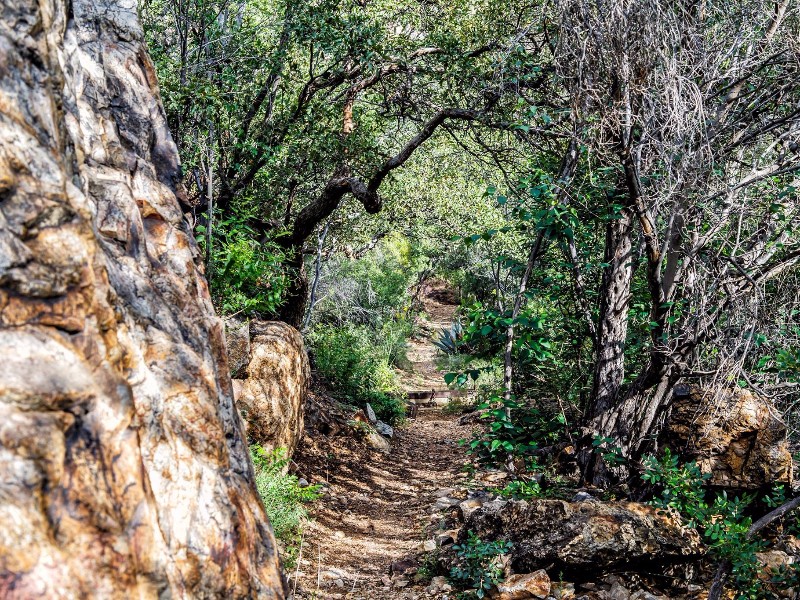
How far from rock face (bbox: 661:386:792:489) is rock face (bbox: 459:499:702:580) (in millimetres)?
904

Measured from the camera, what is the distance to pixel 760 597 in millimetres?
4523

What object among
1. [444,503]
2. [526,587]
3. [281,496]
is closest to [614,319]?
[526,587]

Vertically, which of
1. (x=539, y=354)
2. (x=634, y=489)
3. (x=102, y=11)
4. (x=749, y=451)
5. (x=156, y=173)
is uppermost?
(x=102, y=11)

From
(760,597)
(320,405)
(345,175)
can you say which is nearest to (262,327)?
(345,175)

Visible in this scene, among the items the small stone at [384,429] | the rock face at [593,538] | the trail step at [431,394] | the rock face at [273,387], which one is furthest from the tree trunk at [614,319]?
the trail step at [431,394]

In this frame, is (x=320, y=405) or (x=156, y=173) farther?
(x=320, y=405)

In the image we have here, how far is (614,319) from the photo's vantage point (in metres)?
5.98

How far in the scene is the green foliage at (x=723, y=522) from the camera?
4234 mm

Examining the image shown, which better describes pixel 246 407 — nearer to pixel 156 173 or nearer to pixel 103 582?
pixel 156 173

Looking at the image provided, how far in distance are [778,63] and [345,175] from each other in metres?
4.94

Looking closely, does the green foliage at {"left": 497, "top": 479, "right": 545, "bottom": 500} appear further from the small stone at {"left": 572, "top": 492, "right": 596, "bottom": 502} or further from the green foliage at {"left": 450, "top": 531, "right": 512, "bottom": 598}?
the green foliage at {"left": 450, "top": 531, "right": 512, "bottom": 598}

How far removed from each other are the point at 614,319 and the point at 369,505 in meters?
3.72

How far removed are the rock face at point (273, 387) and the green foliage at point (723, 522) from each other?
3.74 metres

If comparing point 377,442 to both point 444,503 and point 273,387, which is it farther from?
point 273,387
